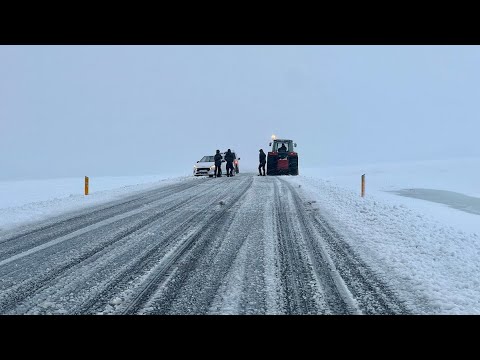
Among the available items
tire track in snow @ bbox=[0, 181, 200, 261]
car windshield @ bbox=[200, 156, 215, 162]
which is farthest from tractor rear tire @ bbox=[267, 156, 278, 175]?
tire track in snow @ bbox=[0, 181, 200, 261]

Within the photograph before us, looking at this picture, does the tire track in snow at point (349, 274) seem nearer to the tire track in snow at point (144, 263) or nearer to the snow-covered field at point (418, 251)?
the snow-covered field at point (418, 251)

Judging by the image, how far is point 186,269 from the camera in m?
5.28

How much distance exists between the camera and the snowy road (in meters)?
3.95

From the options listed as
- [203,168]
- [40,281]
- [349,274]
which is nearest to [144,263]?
[40,281]

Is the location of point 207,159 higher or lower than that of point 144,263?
higher

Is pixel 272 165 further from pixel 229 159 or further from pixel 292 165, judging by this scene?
pixel 229 159

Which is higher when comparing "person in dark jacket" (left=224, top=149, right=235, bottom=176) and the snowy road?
"person in dark jacket" (left=224, top=149, right=235, bottom=176)

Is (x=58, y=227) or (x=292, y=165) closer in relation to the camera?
(x=58, y=227)

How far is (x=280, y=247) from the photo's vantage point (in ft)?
21.5

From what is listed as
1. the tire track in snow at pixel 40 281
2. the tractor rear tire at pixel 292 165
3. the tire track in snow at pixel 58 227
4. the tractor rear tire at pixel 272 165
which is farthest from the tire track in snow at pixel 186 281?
the tractor rear tire at pixel 292 165

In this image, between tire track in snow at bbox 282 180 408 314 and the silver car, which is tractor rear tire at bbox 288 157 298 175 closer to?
the silver car
